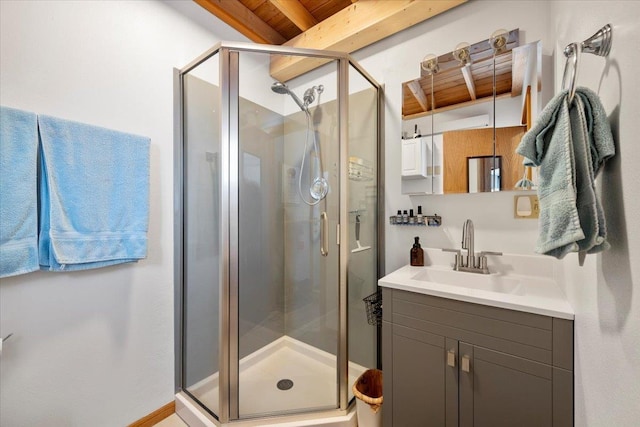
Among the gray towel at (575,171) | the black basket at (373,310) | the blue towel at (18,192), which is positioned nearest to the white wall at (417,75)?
the black basket at (373,310)

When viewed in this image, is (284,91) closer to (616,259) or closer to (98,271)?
(98,271)

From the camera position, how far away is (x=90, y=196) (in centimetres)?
131

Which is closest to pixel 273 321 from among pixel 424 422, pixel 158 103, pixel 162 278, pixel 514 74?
pixel 162 278

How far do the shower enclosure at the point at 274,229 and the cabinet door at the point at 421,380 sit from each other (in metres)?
0.35

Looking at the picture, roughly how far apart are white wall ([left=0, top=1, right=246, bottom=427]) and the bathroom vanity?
139cm

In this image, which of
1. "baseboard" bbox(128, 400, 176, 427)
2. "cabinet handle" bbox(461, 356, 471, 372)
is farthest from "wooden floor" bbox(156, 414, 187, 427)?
"cabinet handle" bbox(461, 356, 471, 372)

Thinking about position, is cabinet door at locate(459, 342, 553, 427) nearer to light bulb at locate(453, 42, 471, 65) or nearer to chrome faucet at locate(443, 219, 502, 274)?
chrome faucet at locate(443, 219, 502, 274)

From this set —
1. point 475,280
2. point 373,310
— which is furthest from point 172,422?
point 475,280

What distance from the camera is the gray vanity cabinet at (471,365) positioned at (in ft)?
3.24

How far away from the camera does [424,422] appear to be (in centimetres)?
125

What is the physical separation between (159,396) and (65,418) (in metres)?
0.45

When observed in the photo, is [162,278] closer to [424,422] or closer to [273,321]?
[273,321]

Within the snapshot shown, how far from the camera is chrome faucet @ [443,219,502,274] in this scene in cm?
150

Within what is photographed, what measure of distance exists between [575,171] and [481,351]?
84cm
